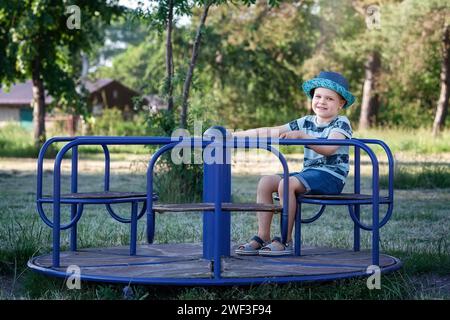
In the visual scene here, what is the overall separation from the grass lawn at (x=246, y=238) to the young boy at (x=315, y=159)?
1.82ft

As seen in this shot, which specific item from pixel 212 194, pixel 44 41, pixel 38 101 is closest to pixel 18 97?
pixel 38 101

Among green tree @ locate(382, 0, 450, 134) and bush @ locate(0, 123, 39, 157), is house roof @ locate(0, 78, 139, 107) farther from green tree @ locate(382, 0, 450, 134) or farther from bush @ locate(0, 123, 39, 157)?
bush @ locate(0, 123, 39, 157)

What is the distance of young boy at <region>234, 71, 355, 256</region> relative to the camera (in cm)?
515

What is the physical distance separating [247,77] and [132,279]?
3094 centimetres

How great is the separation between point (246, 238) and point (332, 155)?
6.53ft

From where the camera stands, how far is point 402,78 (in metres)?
29.8

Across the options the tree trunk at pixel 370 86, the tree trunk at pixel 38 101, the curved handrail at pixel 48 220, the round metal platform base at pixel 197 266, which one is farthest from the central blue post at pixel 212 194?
the tree trunk at pixel 370 86

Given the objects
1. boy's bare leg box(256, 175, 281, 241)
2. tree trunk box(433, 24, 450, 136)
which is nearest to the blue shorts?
boy's bare leg box(256, 175, 281, 241)

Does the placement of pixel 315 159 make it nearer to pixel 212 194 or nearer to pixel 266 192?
pixel 266 192

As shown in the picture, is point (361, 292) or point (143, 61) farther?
point (143, 61)

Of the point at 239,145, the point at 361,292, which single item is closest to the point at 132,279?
the point at 239,145
